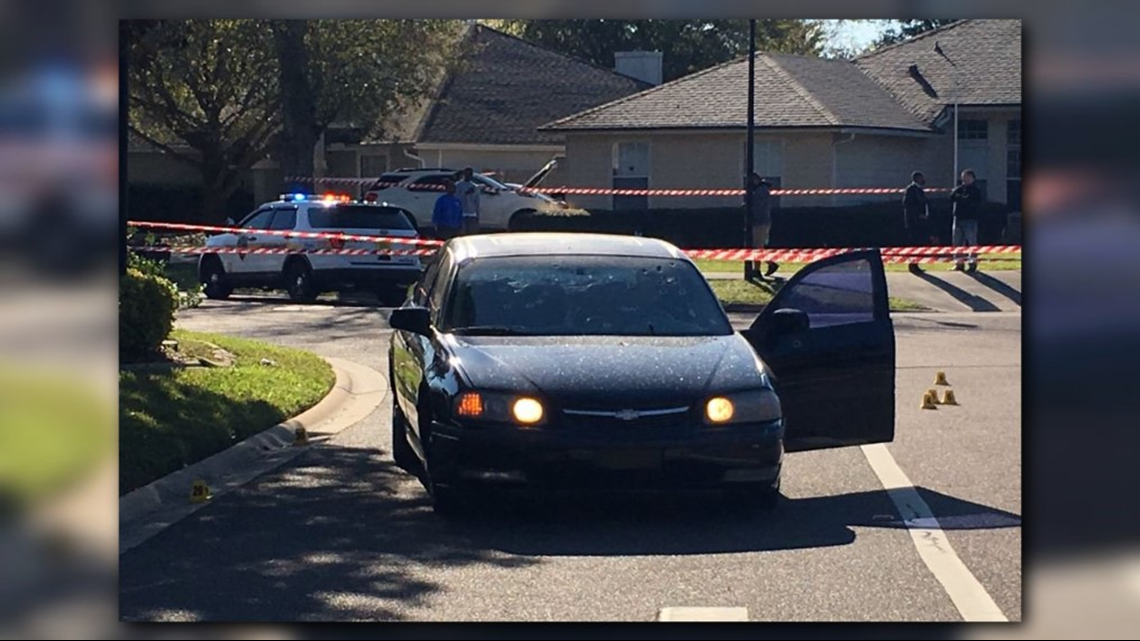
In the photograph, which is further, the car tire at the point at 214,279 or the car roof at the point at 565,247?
the car tire at the point at 214,279

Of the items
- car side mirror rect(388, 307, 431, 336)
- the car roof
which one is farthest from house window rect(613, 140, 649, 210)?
car side mirror rect(388, 307, 431, 336)

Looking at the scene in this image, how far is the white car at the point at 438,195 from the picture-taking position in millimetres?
19906

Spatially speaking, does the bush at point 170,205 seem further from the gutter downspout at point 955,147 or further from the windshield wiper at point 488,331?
the windshield wiper at point 488,331

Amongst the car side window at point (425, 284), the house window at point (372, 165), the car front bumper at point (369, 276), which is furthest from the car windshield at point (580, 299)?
the house window at point (372, 165)

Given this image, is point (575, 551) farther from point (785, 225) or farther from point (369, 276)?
point (369, 276)

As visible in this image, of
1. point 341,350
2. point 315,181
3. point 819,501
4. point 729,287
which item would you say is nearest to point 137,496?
point 819,501

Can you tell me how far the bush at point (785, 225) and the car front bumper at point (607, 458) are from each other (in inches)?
357

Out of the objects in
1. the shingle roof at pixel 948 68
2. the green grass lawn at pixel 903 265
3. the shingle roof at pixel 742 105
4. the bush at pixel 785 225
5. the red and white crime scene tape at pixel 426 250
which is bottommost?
the green grass lawn at pixel 903 265

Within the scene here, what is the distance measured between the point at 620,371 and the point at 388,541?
1.48 m

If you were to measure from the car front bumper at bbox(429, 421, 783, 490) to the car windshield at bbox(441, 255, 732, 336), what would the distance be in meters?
1.08

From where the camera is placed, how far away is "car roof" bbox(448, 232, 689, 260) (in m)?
9.68

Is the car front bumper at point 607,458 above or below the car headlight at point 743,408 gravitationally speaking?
below

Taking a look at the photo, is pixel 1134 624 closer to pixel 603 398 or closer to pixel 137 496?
pixel 603 398

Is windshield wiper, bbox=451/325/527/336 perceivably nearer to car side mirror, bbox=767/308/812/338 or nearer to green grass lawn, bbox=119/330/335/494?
car side mirror, bbox=767/308/812/338
